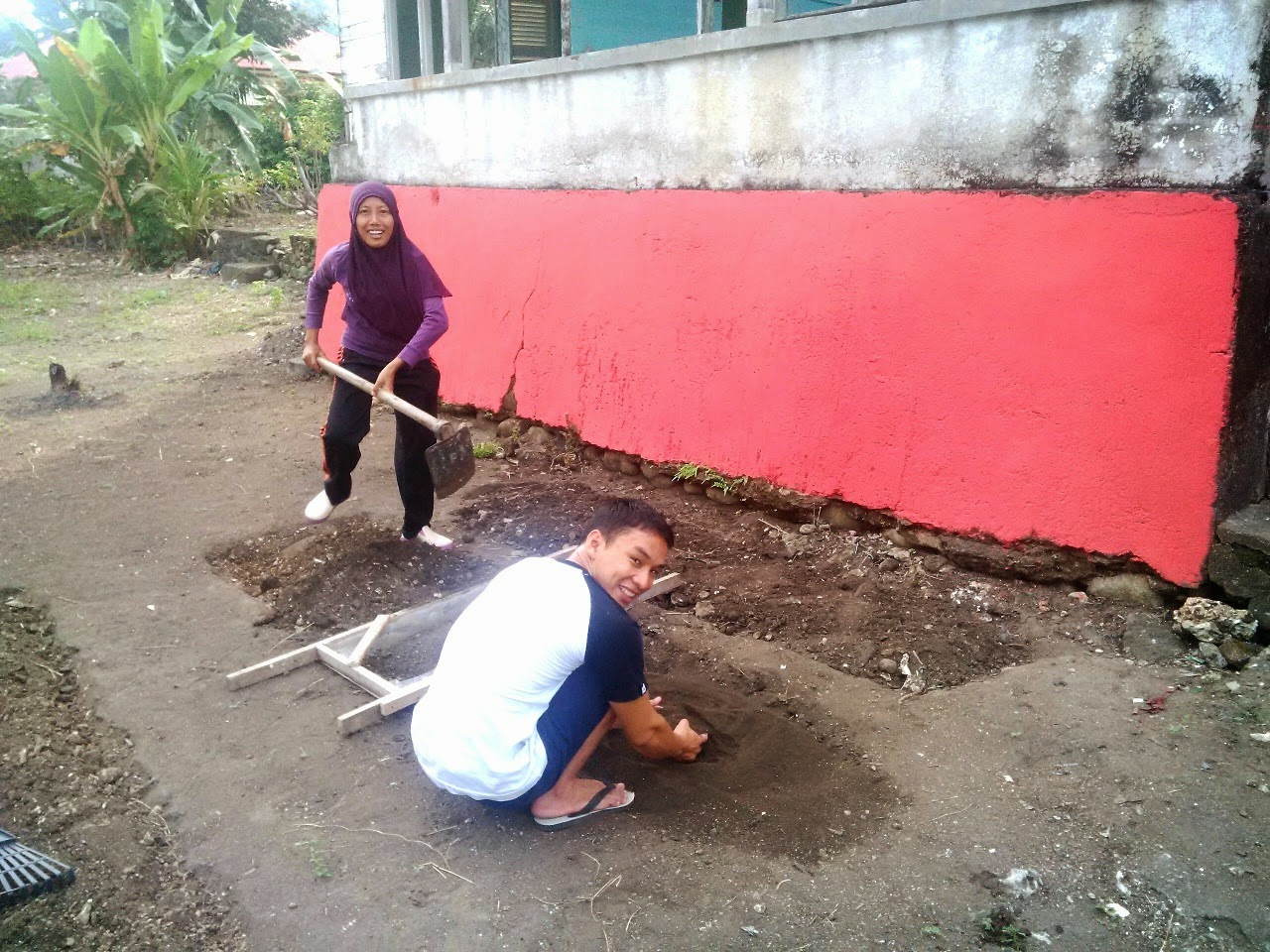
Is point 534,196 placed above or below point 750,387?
above

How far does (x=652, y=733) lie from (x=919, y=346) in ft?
7.84

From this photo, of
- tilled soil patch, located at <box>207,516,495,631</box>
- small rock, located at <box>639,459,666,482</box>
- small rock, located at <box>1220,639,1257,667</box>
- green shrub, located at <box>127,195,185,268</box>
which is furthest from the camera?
green shrub, located at <box>127,195,185,268</box>

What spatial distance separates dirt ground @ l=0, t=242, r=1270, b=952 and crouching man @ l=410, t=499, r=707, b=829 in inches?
9.6

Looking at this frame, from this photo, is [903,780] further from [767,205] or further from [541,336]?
[541,336]

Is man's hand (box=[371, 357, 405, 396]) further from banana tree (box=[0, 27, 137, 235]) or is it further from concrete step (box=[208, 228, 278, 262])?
banana tree (box=[0, 27, 137, 235])

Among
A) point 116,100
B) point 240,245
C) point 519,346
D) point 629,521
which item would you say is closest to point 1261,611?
point 629,521

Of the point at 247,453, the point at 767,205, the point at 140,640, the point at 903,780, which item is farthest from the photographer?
the point at 247,453

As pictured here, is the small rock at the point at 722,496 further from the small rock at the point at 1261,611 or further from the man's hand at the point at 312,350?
the small rock at the point at 1261,611

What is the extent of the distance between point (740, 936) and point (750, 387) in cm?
314

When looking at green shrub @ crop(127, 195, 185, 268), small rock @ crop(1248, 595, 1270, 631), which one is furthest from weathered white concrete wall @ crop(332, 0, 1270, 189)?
green shrub @ crop(127, 195, 185, 268)

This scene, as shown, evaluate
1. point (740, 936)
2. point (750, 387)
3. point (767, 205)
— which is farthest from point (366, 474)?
point (740, 936)

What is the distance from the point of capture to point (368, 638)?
3.74 meters

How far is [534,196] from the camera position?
6.38 metres

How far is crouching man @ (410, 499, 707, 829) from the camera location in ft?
8.33
